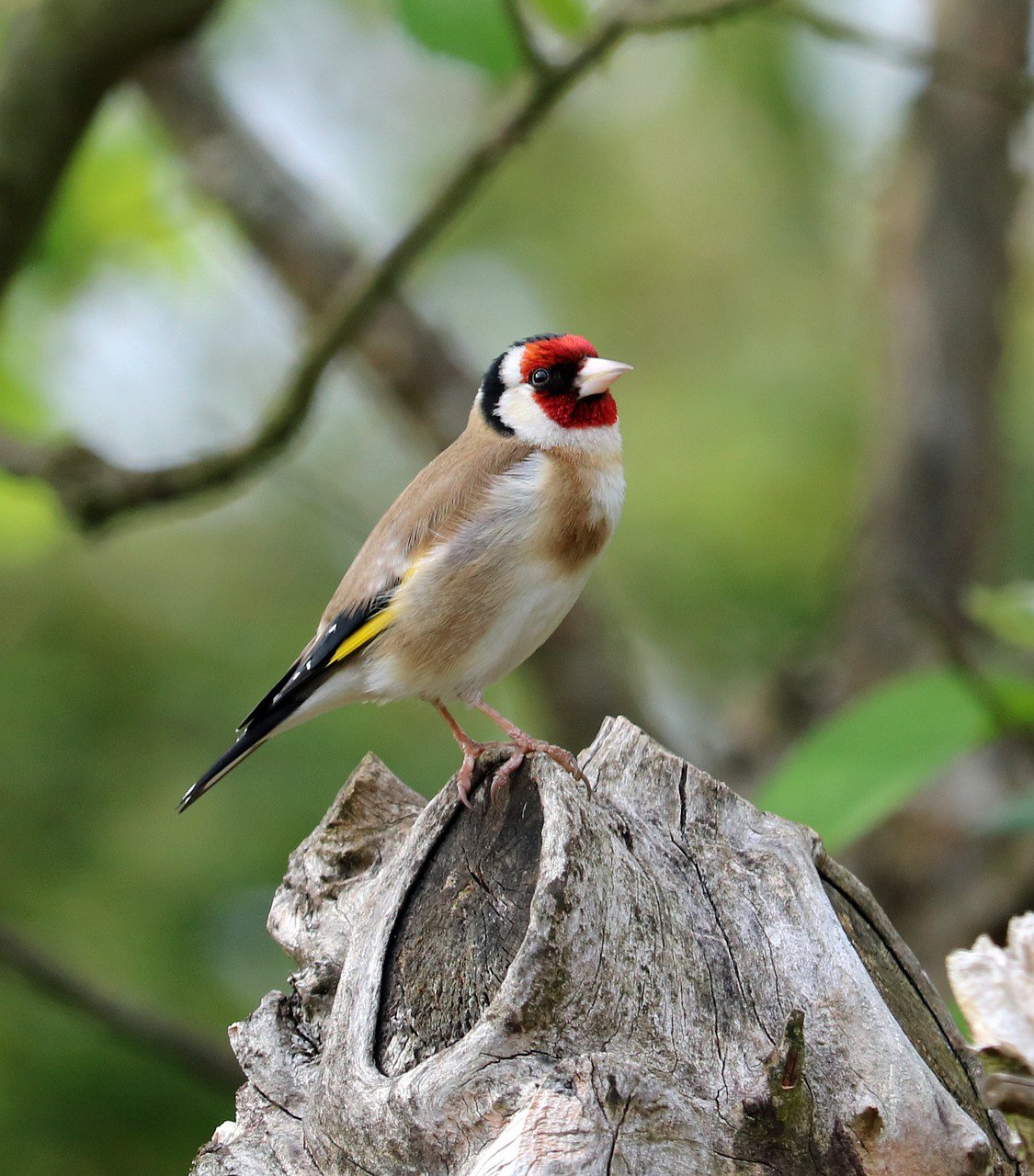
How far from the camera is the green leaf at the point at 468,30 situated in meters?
3.41

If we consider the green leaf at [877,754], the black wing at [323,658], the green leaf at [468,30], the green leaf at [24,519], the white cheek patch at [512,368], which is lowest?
the green leaf at [877,754]

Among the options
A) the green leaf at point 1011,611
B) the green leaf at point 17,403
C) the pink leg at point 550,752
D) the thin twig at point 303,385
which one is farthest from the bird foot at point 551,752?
the green leaf at point 17,403

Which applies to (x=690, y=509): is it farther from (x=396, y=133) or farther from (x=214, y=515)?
(x=396, y=133)

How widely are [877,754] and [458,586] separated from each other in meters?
1.22

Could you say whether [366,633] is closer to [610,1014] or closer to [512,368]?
[512,368]

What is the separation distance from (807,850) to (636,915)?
0.46m

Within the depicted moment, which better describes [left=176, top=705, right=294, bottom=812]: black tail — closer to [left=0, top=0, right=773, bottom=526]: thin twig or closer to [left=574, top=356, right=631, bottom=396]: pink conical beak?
[left=0, top=0, right=773, bottom=526]: thin twig

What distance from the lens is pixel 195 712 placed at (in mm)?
6285

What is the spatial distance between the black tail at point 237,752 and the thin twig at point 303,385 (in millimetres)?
1078

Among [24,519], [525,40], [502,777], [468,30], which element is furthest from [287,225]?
[502,777]

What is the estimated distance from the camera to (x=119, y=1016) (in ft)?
14.4

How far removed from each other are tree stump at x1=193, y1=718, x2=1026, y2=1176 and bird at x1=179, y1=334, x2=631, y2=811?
0.88 meters

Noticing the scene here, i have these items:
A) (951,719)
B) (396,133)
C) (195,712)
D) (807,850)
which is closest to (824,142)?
(396,133)

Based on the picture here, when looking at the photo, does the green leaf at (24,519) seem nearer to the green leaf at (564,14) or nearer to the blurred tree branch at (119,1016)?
the blurred tree branch at (119,1016)
